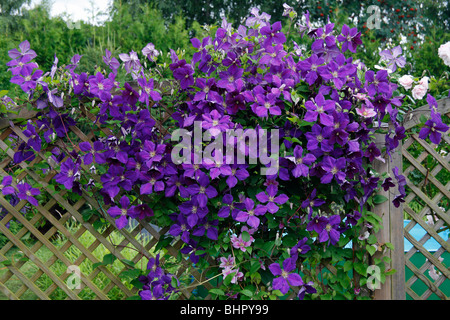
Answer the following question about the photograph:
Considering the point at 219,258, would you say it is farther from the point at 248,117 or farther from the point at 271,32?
the point at 271,32

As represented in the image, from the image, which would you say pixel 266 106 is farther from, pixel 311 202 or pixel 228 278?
pixel 228 278

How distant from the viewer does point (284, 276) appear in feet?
5.83

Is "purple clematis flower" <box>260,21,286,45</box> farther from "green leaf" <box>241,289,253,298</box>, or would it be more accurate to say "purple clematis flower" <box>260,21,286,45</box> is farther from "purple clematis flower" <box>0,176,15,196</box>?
"purple clematis flower" <box>0,176,15,196</box>

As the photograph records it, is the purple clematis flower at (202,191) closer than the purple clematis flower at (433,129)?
Yes

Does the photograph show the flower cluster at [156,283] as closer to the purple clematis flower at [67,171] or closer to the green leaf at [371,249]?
the purple clematis flower at [67,171]

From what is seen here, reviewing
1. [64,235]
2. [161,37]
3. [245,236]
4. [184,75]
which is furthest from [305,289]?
[161,37]

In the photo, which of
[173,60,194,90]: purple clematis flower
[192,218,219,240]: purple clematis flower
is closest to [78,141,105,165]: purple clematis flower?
[173,60,194,90]: purple clematis flower

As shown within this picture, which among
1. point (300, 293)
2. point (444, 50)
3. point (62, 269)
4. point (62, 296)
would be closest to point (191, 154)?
point (300, 293)

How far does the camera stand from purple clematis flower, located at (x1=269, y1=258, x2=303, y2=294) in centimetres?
176

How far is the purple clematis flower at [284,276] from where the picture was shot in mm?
1757

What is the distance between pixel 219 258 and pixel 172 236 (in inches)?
10.9

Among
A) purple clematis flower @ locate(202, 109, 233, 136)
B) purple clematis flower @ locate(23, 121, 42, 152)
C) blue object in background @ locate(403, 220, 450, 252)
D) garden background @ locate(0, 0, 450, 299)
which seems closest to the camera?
purple clematis flower @ locate(202, 109, 233, 136)

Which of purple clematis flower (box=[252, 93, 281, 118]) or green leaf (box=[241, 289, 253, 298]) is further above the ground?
purple clematis flower (box=[252, 93, 281, 118])

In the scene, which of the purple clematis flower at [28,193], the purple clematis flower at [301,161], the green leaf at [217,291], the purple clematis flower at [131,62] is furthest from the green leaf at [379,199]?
the purple clematis flower at [28,193]
